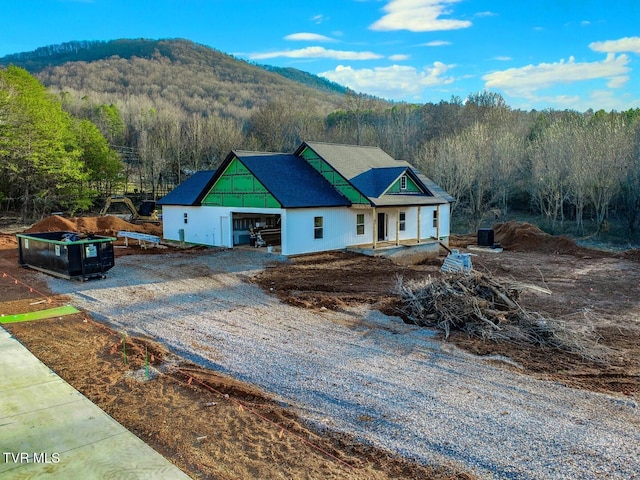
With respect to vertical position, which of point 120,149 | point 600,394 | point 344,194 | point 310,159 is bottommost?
point 600,394

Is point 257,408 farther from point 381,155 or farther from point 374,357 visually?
point 381,155

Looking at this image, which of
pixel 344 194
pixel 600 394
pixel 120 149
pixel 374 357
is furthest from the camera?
pixel 120 149

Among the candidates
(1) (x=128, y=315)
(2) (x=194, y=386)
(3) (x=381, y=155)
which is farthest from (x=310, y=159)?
(2) (x=194, y=386)

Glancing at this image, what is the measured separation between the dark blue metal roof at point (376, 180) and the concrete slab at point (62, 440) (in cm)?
1833

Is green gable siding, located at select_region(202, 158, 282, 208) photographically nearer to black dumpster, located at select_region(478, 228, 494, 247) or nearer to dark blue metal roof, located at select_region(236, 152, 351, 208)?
dark blue metal roof, located at select_region(236, 152, 351, 208)

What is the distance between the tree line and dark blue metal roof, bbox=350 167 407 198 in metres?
17.6

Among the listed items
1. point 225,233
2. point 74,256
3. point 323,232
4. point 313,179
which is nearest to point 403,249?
point 323,232

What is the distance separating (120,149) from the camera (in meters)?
67.6

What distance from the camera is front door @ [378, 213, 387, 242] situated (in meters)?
26.5

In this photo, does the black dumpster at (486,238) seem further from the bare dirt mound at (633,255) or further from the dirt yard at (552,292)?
the bare dirt mound at (633,255)

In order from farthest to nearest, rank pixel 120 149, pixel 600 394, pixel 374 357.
A: pixel 120 149 → pixel 374 357 → pixel 600 394

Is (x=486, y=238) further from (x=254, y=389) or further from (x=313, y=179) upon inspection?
(x=254, y=389)

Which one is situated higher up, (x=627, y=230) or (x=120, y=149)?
(x=120, y=149)

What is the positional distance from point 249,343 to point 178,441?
4193mm
